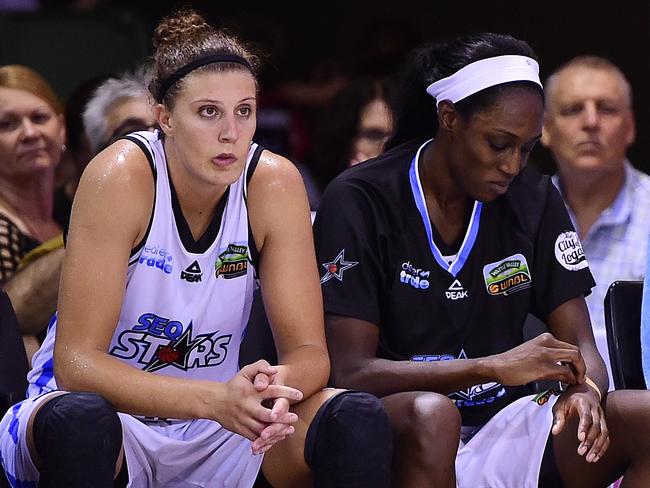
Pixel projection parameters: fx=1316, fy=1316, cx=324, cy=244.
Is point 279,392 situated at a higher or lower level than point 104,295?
lower

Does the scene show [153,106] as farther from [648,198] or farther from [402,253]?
[648,198]

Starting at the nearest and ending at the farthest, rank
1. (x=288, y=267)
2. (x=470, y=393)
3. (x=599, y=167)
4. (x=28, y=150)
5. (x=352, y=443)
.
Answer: (x=352, y=443)
(x=288, y=267)
(x=470, y=393)
(x=28, y=150)
(x=599, y=167)

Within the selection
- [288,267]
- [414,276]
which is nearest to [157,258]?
[288,267]

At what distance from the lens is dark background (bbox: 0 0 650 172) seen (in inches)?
242

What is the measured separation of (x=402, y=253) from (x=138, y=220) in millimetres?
708

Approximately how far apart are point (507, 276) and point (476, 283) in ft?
0.33

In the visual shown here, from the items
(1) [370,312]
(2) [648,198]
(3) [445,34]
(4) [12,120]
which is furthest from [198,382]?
(3) [445,34]

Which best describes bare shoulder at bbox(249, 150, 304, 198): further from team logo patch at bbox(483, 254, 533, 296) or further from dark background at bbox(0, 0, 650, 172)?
dark background at bbox(0, 0, 650, 172)

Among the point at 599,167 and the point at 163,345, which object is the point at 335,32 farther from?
the point at 163,345

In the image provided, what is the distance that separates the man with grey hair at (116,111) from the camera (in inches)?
172

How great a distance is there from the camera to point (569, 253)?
3533mm

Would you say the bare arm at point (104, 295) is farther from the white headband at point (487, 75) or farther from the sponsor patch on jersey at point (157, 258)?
the white headband at point (487, 75)

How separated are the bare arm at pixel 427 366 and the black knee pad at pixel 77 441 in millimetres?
698

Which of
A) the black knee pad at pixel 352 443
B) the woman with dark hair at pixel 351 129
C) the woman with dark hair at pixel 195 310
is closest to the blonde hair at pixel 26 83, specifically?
the woman with dark hair at pixel 351 129
